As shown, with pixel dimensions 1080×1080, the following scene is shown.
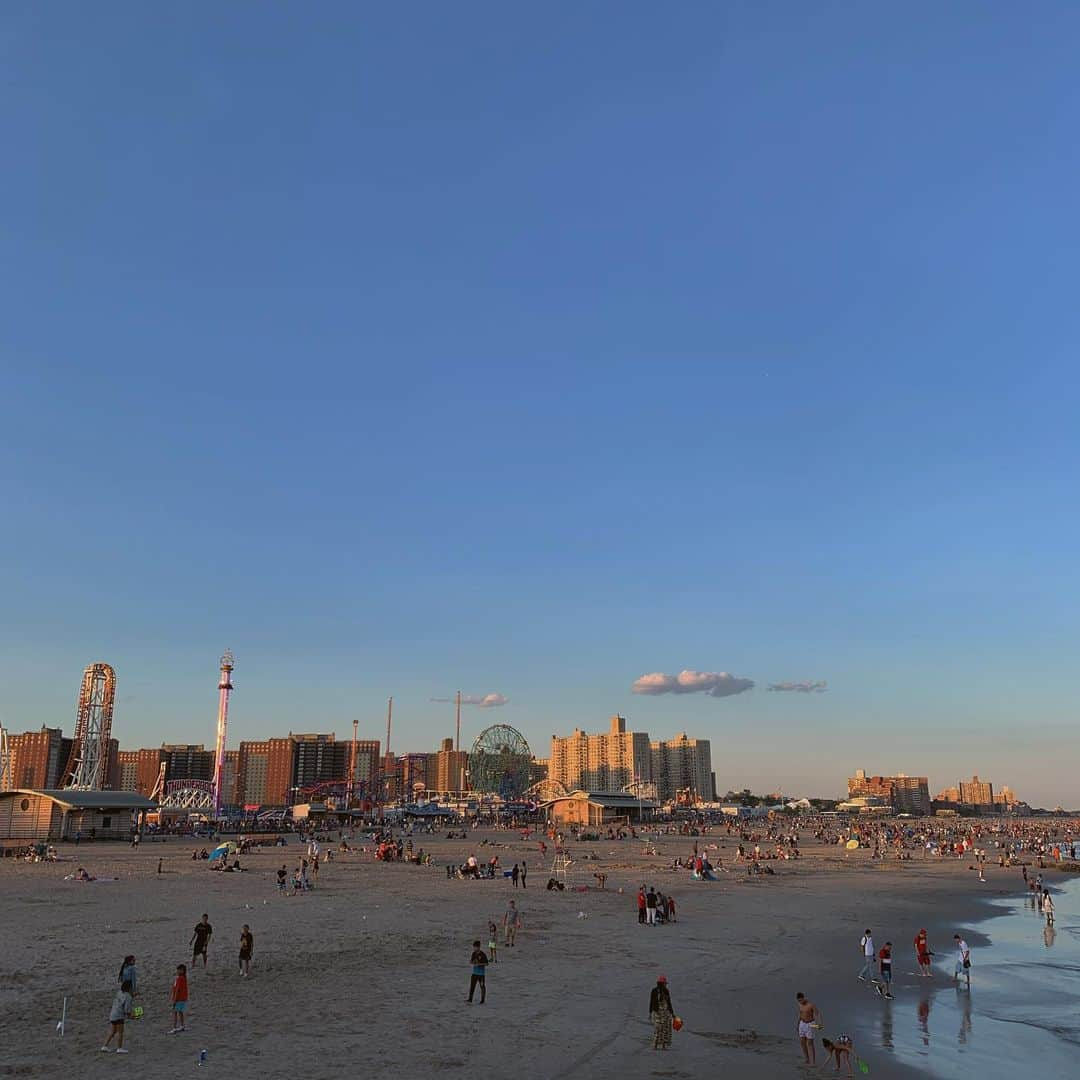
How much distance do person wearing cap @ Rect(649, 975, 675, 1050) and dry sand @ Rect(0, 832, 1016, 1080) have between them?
0.21 m

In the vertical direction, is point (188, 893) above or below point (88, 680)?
below

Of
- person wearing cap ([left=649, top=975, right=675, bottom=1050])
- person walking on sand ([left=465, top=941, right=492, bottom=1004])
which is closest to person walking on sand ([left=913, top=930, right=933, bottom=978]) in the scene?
person wearing cap ([left=649, top=975, right=675, bottom=1050])

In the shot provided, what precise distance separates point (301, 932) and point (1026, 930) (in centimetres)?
2831

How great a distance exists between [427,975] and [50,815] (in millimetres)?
55105

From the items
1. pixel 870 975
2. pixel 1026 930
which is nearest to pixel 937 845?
pixel 1026 930

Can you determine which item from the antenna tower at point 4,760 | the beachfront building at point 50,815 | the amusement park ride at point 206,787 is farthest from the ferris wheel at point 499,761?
the beachfront building at point 50,815

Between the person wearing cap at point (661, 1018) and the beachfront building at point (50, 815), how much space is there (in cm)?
6059

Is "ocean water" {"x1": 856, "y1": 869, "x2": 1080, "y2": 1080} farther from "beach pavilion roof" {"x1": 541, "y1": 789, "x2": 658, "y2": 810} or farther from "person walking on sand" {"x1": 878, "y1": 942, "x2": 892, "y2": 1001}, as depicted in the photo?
"beach pavilion roof" {"x1": 541, "y1": 789, "x2": 658, "y2": 810}

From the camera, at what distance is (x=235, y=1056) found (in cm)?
1419

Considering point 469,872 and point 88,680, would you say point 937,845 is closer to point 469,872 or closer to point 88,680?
point 469,872

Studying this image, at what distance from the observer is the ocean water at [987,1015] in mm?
16578

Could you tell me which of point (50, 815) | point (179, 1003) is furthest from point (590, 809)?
point (179, 1003)

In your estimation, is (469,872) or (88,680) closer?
(469,872)

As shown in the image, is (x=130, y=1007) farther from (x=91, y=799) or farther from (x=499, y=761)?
(x=499, y=761)
